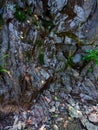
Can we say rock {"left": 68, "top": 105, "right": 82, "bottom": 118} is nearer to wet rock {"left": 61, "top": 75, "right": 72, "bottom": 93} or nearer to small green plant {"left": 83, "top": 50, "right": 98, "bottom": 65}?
wet rock {"left": 61, "top": 75, "right": 72, "bottom": 93}

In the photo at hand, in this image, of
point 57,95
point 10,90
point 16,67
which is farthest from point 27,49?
point 57,95

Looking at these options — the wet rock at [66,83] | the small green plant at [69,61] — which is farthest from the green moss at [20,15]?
the wet rock at [66,83]

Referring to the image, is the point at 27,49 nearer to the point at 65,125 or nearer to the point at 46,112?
the point at 46,112

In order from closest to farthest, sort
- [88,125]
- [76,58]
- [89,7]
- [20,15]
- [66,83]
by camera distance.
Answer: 1. [88,125]
2. [20,15]
3. [66,83]
4. [76,58]
5. [89,7]

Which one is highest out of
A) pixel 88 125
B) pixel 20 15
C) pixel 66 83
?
pixel 20 15

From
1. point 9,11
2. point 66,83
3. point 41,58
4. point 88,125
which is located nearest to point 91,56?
point 66,83

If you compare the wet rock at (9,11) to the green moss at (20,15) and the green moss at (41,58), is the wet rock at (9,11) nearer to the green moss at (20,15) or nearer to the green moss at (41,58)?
the green moss at (20,15)

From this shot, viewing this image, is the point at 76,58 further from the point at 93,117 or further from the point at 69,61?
the point at 93,117

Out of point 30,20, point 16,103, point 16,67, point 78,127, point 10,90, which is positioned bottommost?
point 78,127

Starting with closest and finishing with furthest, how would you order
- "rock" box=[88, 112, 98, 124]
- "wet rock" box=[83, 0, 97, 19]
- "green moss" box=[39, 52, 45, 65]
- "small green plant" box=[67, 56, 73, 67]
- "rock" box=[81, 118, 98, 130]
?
"rock" box=[81, 118, 98, 130], "rock" box=[88, 112, 98, 124], "green moss" box=[39, 52, 45, 65], "small green plant" box=[67, 56, 73, 67], "wet rock" box=[83, 0, 97, 19]

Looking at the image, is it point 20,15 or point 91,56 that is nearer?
point 20,15

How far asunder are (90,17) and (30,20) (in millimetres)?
1668

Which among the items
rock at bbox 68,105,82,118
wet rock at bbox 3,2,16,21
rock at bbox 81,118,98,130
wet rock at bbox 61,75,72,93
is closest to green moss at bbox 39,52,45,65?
wet rock at bbox 61,75,72,93

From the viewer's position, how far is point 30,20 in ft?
16.8
